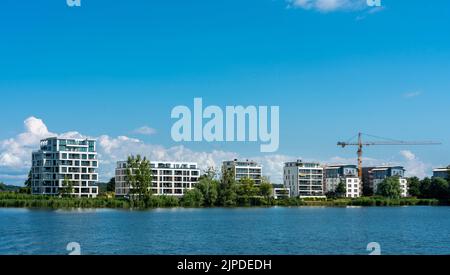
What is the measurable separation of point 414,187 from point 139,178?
222 feet

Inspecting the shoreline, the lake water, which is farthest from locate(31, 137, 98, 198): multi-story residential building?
the lake water

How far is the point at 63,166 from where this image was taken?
8412 cm

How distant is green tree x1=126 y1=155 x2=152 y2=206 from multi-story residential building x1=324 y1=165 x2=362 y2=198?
61.1m

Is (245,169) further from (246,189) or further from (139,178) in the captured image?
(139,178)

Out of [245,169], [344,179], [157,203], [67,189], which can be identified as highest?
[245,169]

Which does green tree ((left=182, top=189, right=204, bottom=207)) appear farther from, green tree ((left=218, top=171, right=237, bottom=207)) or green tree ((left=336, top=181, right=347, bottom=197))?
green tree ((left=336, top=181, right=347, bottom=197))

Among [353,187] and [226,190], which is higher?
[226,190]

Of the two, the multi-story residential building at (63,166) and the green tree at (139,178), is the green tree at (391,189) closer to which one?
the green tree at (139,178)

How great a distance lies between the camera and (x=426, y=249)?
92.4 ft

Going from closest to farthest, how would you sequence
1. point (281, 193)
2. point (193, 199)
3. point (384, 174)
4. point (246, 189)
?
point (193, 199) → point (246, 189) → point (281, 193) → point (384, 174)

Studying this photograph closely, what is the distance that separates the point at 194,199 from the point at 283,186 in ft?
158

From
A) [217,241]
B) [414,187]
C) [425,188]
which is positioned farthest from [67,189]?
[414,187]
